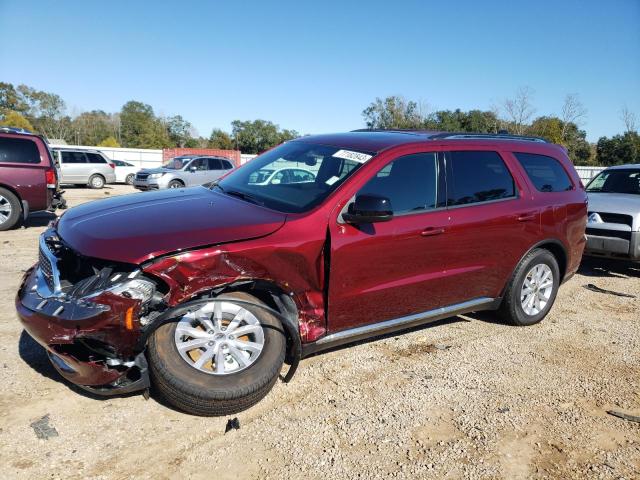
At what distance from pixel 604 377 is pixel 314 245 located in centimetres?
260

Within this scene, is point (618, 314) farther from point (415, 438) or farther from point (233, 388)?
point (233, 388)

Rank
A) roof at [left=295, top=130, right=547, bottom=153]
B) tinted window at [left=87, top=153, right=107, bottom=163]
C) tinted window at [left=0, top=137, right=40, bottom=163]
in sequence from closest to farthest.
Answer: roof at [left=295, top=130, right=547, bottom=153], tinted window at [left=0, top=137, right=40, bottom=163], tinted window at [left=87, top=153, right=107, bottom=163]

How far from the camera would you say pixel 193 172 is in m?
19.2

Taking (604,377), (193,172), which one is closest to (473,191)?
(604,377)

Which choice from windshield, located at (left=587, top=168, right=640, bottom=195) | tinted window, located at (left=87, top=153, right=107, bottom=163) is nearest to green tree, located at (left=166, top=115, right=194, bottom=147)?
tinted window, located at (left=87, top=153, right=107, bottom=163)

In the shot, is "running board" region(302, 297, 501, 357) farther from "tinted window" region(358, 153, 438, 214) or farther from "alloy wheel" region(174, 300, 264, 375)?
"tinted window" region(358, 153, 438, 214)

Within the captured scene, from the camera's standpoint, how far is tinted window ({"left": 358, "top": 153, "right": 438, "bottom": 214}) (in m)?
3.62

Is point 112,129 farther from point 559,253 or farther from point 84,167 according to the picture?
point 559,253

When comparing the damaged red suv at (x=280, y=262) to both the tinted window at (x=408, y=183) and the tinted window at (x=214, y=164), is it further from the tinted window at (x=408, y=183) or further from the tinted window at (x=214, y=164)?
the tinted window at (x=214, y=164)

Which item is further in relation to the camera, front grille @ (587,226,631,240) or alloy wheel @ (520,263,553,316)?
front grille @ (587,226,631,240)

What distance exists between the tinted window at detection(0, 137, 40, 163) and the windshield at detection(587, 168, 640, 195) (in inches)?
392

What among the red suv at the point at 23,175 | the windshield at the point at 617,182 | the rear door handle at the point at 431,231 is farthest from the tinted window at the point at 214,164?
the rear door handle at the point at 431,231

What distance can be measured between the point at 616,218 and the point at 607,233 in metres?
0.26

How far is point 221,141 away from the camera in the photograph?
72.6 meters
